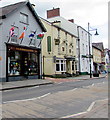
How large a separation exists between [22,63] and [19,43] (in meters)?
2.68

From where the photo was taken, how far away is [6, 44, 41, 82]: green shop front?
1919 cm

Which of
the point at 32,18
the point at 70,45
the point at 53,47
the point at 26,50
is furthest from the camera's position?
the point at 70,45

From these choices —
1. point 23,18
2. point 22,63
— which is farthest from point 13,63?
point 23,18

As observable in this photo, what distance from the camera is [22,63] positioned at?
2153 centimetres

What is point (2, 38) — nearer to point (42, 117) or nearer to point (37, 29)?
point (37, 29)

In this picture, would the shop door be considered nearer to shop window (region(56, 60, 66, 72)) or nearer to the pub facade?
the pub facade

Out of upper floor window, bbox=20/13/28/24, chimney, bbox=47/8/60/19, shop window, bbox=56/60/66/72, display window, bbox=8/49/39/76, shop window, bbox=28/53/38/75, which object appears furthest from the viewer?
chimney, bbox=47/8/60/19

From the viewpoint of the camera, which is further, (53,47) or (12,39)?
(53,47)

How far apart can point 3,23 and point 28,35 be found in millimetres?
4131

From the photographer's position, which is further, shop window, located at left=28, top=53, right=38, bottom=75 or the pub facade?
shop window, located at left=28, top=53, right=38, bottom=75

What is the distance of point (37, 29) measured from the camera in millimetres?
24109

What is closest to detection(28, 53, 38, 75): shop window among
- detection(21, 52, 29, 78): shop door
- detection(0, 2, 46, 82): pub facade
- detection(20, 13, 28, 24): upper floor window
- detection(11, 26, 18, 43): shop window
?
detection(0, 2, 46, 82): pub facade

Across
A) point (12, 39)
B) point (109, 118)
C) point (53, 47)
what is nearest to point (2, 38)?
point (12, 39)

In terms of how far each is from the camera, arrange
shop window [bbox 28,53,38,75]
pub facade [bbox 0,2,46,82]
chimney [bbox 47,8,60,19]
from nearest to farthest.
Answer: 1. pub facade [bbox 0,2,46,82]
2. shop window [bbox 28,53,38,75]
3. chimney [bbox 47,8,60,19]
